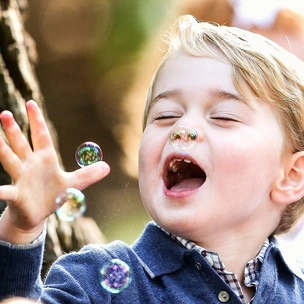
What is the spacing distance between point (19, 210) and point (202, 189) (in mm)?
468

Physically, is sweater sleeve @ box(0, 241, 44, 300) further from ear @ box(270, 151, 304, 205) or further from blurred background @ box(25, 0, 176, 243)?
blurred background @ box(25, 0, 176, 243)

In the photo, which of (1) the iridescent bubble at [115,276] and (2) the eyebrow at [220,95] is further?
(2) the eyebrow at [220,95]

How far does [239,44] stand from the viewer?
171 centimetres

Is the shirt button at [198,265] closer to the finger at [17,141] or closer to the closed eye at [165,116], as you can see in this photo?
the closed eye at [165,116]

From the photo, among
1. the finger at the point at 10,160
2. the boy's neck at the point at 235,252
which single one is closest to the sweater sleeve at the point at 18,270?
the finger at the point at 10,160

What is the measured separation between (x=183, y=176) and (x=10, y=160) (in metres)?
0.52

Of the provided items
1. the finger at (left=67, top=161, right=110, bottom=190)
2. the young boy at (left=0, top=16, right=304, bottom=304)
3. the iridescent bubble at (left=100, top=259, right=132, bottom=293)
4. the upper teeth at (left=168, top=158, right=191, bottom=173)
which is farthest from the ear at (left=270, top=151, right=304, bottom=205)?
the finger at (left=67, top=161, right=110, bottom=190)

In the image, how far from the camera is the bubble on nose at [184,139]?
1468 mm

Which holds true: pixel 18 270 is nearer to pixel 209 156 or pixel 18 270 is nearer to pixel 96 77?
pixel 209 156

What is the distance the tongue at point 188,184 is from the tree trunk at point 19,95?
106 centimetres

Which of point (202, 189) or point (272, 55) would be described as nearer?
point (202, 189)

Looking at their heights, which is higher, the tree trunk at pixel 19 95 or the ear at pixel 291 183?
the ear at pixel 291 183

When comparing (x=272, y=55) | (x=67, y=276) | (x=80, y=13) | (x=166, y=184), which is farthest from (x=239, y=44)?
(x=80, y=13)

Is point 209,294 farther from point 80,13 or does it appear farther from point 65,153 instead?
point 80,13
